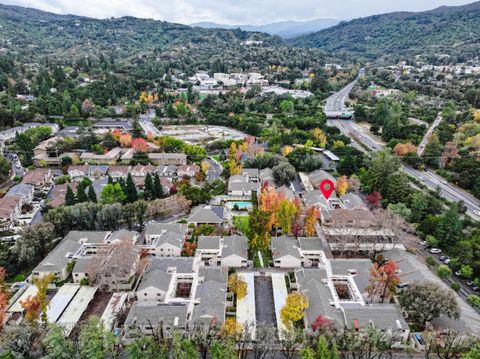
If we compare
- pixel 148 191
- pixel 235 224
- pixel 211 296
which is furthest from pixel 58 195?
pixel 211 296

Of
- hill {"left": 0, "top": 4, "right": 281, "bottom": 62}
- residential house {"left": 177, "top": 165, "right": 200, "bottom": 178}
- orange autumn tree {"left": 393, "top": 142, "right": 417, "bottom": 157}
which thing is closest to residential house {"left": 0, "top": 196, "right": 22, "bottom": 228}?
residential house {"left": 177, "top": 165, "right": 200, "bottom": 178}

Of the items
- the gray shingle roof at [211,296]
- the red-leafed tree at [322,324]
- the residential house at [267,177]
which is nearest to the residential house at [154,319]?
the gray shingle roof at [211,296]

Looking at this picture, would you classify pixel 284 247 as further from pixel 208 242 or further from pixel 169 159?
pixel 169 159

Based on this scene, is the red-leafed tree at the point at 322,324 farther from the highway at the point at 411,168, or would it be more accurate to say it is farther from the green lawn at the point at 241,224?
the highway at the point at 411,168

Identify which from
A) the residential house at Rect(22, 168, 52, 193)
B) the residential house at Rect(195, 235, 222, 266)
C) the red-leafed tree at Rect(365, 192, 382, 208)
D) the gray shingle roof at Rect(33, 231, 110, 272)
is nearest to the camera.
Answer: the gray shingle roof at Rect(33, 231, 110, 272)

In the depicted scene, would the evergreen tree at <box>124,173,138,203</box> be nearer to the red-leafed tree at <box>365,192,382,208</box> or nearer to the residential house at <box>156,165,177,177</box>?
the residential house at <box>156,165,177,177</box>
